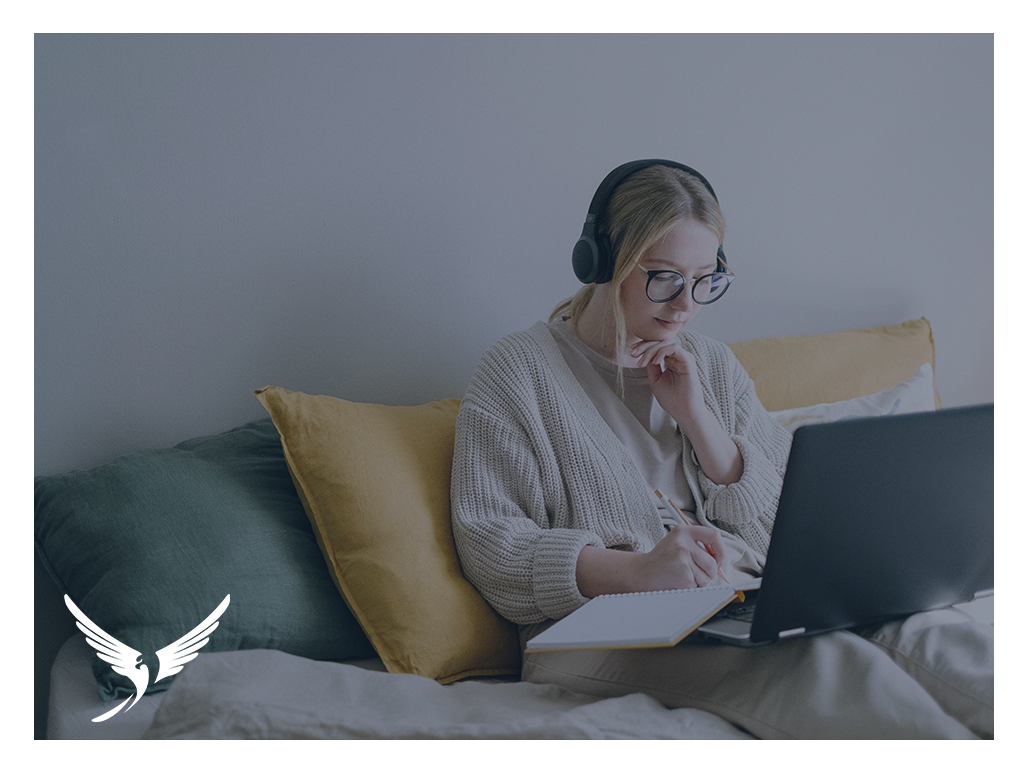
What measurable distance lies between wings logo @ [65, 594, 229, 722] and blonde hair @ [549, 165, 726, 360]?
698 mm

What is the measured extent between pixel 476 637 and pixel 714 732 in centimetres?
36

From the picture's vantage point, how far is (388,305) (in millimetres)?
1451

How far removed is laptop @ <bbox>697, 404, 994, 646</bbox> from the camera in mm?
708

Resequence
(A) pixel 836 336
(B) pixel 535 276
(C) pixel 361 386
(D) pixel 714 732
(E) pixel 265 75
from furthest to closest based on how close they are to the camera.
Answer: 1. (A) pixel 836 336
2. (B) pixel 535 276
3. (C) pixel 361 386
4. (E) pixel 265 75
5. (D) pixel 714 732

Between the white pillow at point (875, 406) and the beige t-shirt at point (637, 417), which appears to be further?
the white pillow at point (875, 406)

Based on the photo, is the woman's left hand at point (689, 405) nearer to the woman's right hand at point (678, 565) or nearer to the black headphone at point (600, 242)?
the black headphone at point (600, 242)

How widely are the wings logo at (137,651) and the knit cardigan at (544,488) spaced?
342 mm

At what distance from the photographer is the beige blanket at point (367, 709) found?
29.1 inches

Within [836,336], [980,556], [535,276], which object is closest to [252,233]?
[535,276]

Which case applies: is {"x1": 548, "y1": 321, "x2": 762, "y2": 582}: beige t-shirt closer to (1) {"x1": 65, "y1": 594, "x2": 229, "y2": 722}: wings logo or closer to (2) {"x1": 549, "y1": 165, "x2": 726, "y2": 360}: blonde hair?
(2) {"x1": 549, "y1": 165, "x2": 726, "y2": 360}: blonde hair

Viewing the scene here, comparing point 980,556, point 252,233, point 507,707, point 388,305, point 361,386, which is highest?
point 252,233

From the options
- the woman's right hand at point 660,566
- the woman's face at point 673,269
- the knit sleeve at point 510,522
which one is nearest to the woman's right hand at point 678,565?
the woman's right hand at point 660,566
